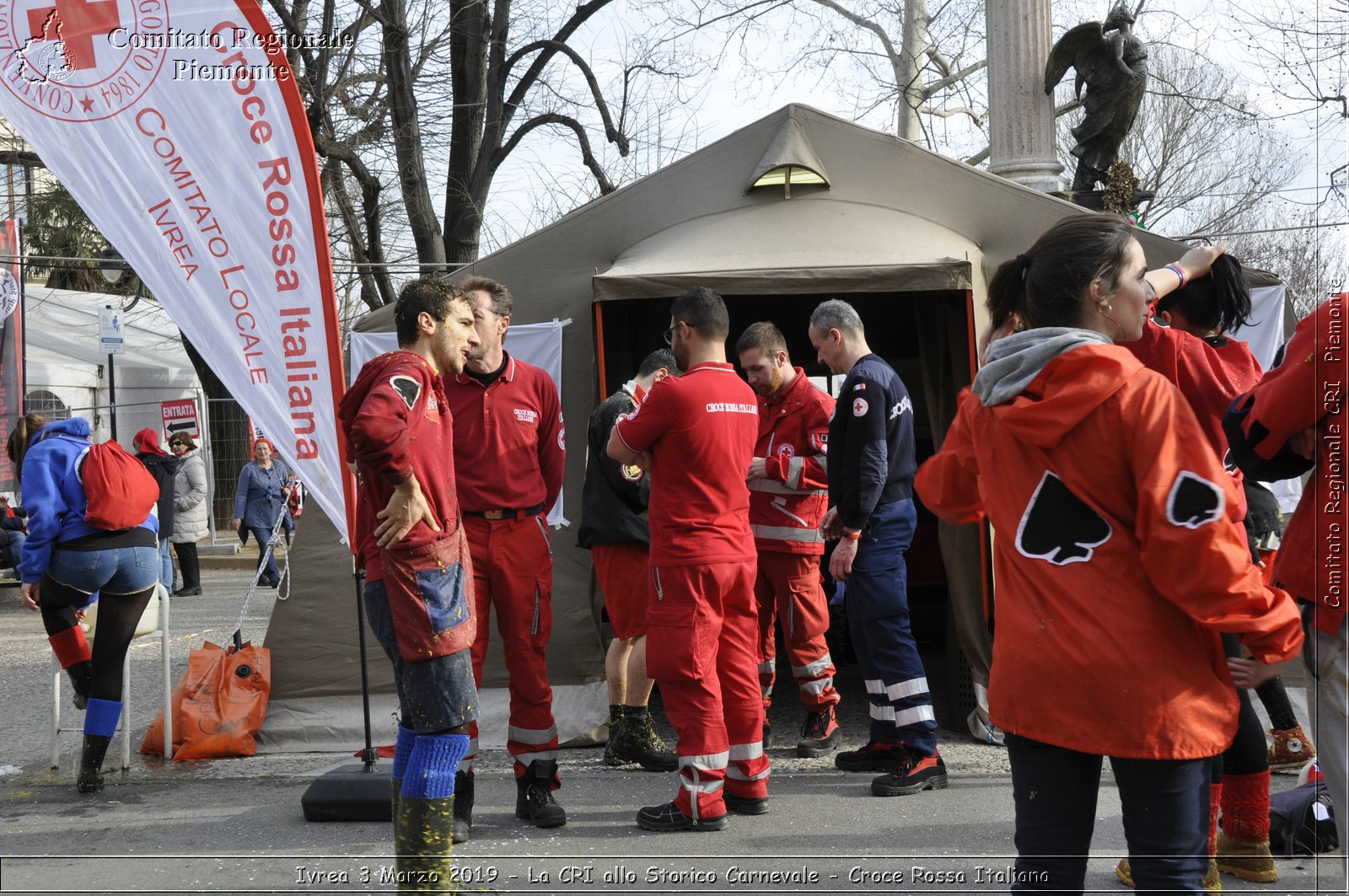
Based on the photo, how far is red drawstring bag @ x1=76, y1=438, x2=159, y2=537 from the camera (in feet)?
17.2

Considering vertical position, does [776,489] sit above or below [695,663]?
above

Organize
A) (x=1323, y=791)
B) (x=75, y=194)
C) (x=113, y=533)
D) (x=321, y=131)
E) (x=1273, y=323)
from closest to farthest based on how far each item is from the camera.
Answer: (x=1323, y=791) < (x=75, y=194) < (x=113, y=533) < (x=1273, y=323) < (x=321, y=131)

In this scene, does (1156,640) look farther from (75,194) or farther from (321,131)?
(321,131)

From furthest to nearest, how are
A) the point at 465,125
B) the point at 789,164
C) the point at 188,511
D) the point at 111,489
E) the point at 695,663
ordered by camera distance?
the point at 465,125 → the point at 188,511 → the point at 789,164 → the point at 111,489 → the point at 695,663

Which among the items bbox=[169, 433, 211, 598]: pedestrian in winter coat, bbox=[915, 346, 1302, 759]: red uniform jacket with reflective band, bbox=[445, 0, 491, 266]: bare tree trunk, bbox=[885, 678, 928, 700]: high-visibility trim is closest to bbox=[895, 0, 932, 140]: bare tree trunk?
bbox=[445, 0, 491, 266]: bare tree trunk

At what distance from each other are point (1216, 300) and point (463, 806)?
3183 millimetres

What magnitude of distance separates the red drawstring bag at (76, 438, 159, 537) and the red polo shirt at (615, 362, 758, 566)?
255 cm

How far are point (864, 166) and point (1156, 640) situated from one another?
15.2ft

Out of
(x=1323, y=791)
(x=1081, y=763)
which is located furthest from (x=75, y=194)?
(x=1323, y=791)

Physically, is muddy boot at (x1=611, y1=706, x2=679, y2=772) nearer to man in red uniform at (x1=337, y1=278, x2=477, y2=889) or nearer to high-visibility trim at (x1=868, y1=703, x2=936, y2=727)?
high-visibility trim at (x1=868, y1=703, x2=936, y2=727)

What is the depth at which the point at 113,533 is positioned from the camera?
5344 millimetres

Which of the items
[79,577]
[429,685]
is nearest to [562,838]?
[429,685]

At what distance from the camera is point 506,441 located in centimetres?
470

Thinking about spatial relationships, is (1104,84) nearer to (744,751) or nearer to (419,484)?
(744,751)
